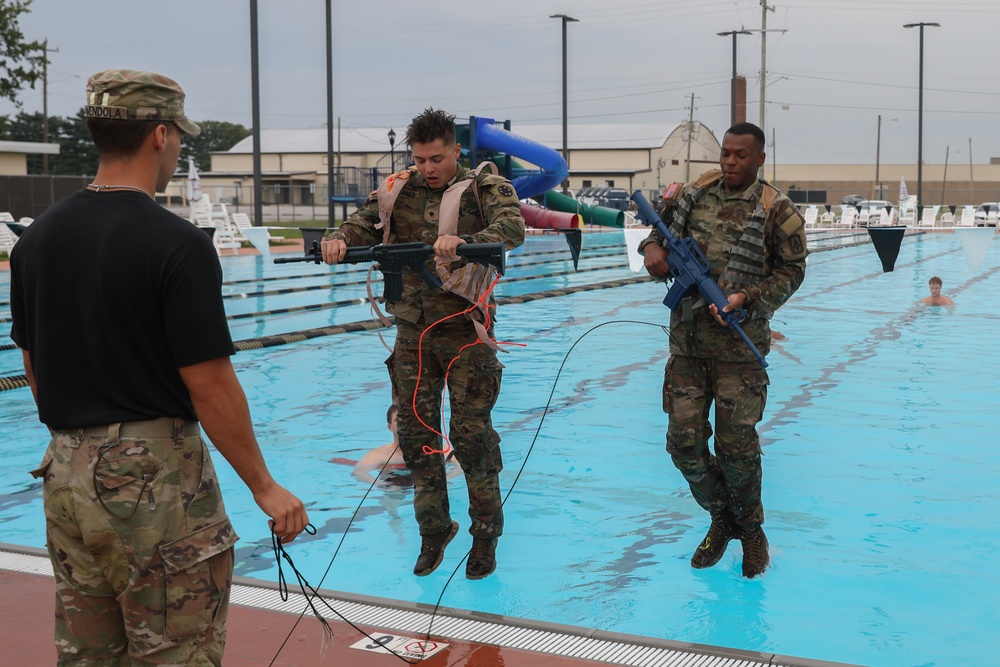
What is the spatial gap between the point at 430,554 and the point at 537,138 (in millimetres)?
80908

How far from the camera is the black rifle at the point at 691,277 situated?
470cm

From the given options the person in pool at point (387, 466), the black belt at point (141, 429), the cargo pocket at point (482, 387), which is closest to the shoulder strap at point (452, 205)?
the cargo pocket at point (482, 387)

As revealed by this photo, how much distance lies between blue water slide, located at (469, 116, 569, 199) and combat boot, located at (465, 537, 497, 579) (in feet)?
62.7

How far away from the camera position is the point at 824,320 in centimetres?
1561

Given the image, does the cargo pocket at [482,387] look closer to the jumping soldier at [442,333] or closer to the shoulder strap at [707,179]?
the jumping soldier at [442,333]

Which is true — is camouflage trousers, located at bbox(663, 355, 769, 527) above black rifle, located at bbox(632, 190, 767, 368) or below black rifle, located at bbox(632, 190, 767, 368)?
below

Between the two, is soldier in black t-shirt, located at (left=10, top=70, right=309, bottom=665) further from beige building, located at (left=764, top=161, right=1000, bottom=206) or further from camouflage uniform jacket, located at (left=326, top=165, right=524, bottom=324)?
beige building, located at (left=764, top=161, right=1000, bottom=206)

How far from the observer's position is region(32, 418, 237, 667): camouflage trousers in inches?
93.8

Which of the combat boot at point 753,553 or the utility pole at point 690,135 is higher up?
the utility pole at point 690,135

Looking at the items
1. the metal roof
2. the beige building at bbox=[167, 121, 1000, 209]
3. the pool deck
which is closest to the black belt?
the pool deck

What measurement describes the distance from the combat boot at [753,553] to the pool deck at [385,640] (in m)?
1.20

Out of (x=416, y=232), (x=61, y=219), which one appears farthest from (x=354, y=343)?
(x=61, y=219)

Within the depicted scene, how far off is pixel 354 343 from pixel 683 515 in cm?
793

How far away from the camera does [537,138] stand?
84.1 m
